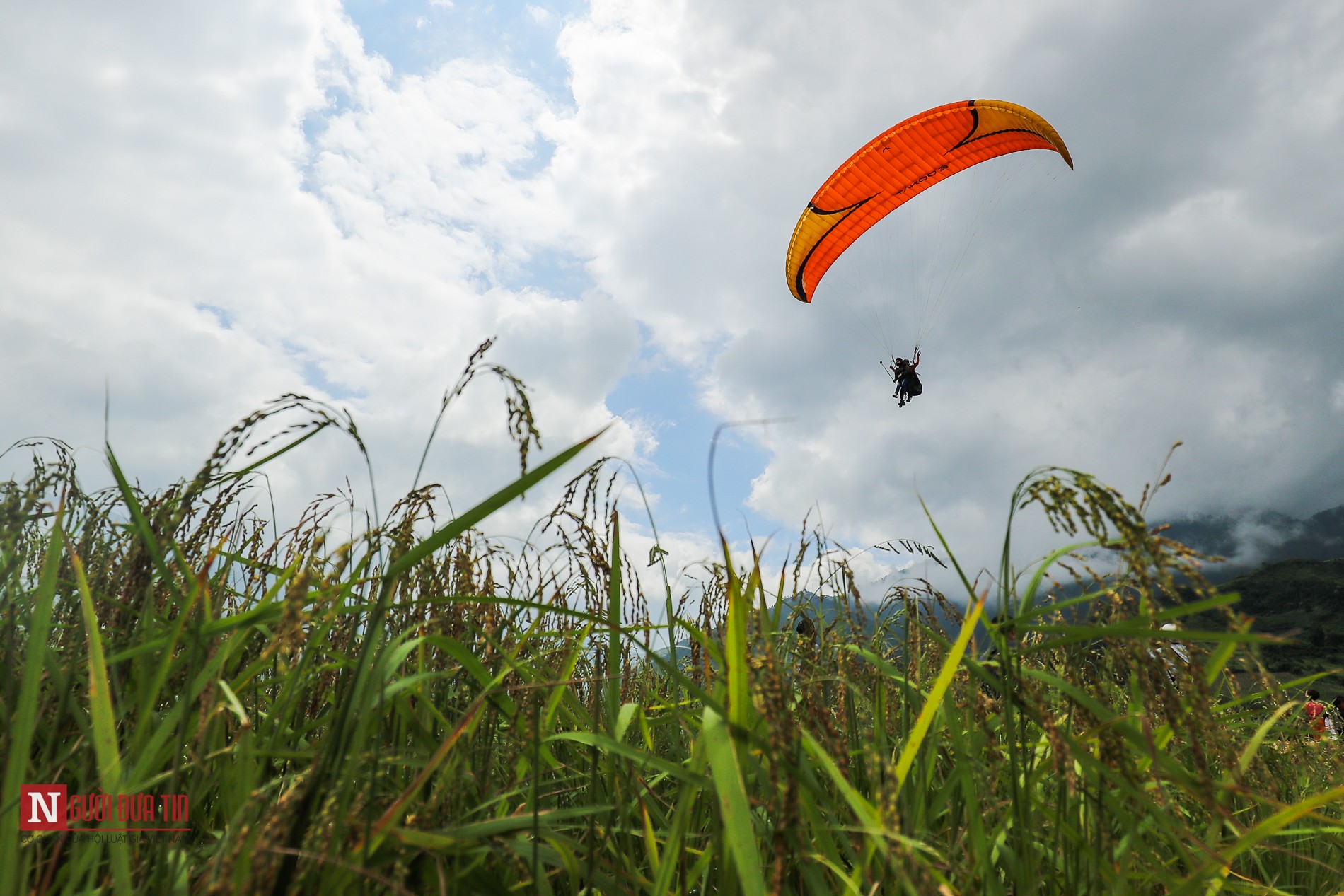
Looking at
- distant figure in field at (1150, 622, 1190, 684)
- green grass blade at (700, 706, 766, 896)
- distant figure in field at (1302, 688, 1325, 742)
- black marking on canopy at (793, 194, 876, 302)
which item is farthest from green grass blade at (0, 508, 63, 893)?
black marking on canopy at (793, 194, 876, 302)

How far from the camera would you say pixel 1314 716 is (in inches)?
189

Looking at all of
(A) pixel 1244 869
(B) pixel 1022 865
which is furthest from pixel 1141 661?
(A) pixel 1244 869

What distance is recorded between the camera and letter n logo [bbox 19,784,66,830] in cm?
128

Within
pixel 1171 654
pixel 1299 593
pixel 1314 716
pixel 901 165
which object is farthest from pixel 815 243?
pixel 1299 593

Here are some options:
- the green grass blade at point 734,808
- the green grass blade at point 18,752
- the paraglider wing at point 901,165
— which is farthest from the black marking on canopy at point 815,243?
the green grass blade at point 18,752

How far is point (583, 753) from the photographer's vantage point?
6.64 feet

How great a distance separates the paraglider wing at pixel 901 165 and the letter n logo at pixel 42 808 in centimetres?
1665

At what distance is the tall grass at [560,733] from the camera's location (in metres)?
1.11

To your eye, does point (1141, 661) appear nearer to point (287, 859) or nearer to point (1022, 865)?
point (1022, 865)

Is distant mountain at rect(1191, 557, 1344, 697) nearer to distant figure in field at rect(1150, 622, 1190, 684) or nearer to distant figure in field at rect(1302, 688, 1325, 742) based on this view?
distant figure in field at rect(1302, 688, 1325, 742)

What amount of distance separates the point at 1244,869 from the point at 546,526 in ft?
8.89

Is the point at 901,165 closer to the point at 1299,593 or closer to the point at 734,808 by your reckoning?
the point at 734,808

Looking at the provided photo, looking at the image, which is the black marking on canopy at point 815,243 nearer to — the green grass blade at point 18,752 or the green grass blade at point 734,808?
the green grass blade at point 734,808

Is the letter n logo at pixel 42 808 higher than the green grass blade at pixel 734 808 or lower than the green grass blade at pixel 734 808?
higher
